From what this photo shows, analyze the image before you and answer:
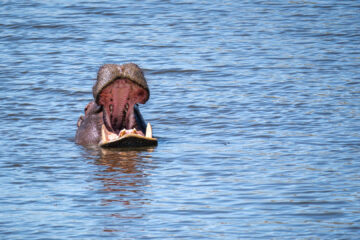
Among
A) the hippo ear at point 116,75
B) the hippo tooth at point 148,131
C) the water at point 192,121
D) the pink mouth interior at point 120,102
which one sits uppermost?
the hippo ear at point 116,75

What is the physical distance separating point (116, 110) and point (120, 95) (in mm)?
245

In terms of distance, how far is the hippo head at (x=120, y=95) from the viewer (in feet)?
29.5

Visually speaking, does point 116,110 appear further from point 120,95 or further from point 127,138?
point 127,138

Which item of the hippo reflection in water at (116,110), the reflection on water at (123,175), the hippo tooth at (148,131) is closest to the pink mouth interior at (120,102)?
the hippo reflection in water at (116,110)

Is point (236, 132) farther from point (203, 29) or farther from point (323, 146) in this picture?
point (203, 29)

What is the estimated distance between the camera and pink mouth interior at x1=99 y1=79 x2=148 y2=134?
920 centimetres

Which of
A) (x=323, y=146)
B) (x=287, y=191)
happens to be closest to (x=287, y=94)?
(x=323, y=146)

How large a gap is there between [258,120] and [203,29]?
719cm

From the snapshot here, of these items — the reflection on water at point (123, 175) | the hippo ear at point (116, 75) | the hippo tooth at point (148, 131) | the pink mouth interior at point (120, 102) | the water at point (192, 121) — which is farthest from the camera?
the hippo tooth at point (148, 131)

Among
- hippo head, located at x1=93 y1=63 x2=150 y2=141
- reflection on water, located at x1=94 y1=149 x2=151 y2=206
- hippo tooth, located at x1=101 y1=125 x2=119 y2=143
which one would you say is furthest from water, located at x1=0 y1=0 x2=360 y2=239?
hippo head, located at x1=93 y1=63 x2=150 y2=141

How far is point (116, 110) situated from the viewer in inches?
373

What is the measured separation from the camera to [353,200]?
23.9 ft

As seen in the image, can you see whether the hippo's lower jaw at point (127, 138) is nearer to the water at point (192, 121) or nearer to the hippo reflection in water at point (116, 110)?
the hippo reflection in water at point (116, 110)

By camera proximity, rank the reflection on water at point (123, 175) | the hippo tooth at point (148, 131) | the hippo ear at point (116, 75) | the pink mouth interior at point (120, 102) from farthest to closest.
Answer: the hippo tooth at point (148, 131) < the pink mouth interior at point (120, 102) < the hippo ear at point (116, 75) < the reflection on water at point (123, 175)
